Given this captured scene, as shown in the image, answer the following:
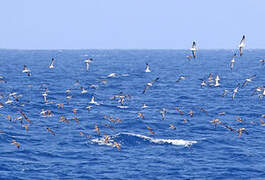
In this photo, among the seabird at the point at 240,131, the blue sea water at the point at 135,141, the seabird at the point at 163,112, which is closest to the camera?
the blue sea water at the point at 135,141

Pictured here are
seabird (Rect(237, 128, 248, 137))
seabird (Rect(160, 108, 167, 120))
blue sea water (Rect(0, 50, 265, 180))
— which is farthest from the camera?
seabird (Rect(160, 108, 167, 120))

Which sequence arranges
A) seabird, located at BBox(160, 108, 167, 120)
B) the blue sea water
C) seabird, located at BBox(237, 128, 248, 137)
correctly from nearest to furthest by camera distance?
1. the blue sea water
2. seabird, located at BBox(237, 128, 248, 137)
3. seabird, located at BBox(160, 108, 167, 120)

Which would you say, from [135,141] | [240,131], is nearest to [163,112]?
[240,131]

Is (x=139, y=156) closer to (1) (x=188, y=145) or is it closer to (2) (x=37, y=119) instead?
(1) (x=188, y=145)

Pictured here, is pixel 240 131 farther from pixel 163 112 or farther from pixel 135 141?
pixel 163 112

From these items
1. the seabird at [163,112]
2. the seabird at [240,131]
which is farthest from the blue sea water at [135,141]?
the seabird at [163,112]

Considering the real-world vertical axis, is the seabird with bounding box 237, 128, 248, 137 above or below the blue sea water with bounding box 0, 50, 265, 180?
above

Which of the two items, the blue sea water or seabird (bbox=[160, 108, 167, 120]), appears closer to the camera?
the blue sea water

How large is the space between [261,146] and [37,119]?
81.7 feet

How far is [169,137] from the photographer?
152ft

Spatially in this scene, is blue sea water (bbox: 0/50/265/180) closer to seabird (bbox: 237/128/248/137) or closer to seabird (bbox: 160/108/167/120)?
seabird (bbox: 237/128/248/137)

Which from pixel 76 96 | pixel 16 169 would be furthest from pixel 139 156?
pixel 76 96

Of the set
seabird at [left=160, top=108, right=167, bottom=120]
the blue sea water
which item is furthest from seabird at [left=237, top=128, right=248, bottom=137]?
seabird at [left=160, top=108, right=167, bottom=120]

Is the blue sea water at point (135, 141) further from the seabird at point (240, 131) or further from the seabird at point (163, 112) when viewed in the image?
the seabird at point (163, 112)
